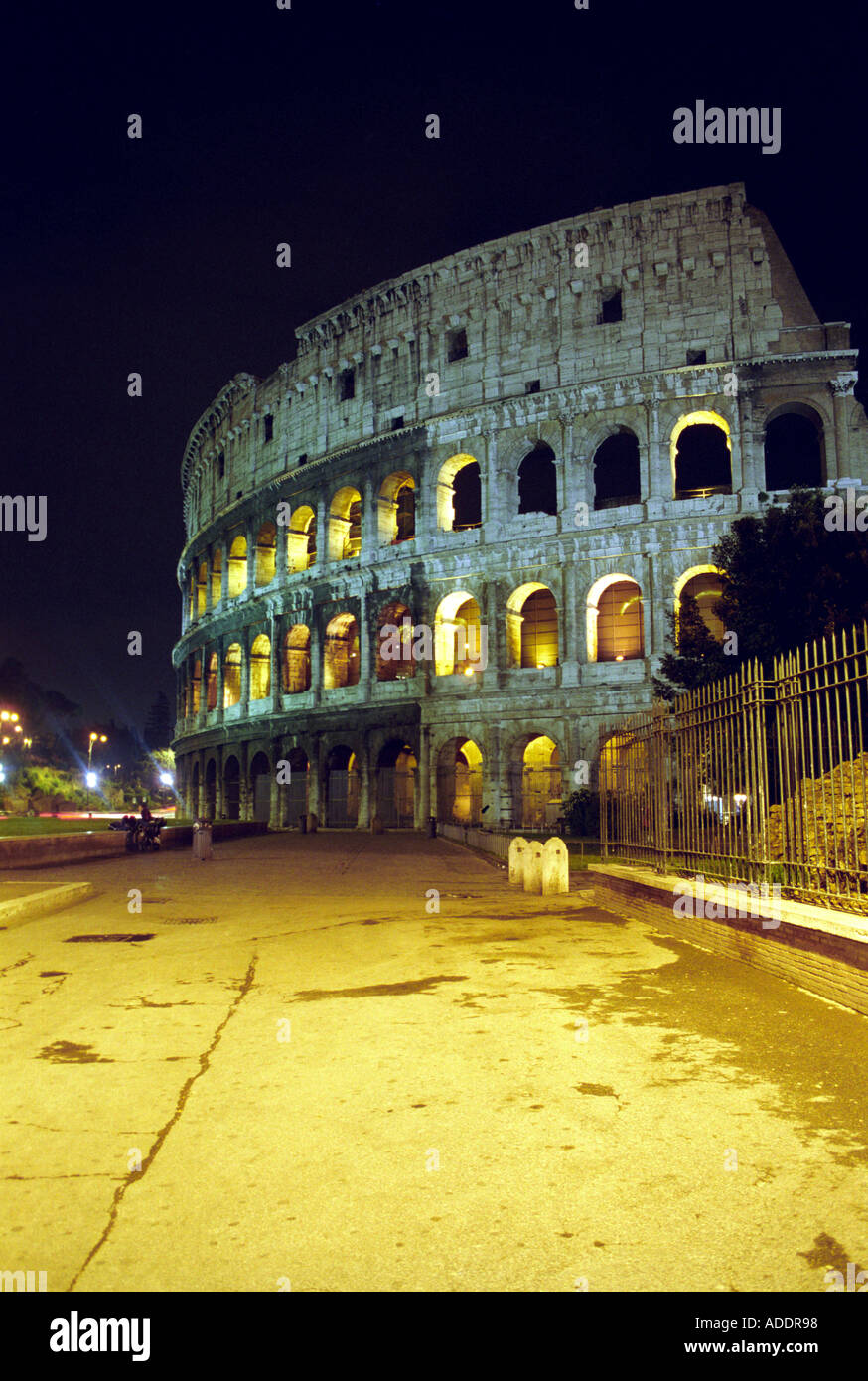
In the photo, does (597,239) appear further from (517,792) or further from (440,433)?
(517,792)

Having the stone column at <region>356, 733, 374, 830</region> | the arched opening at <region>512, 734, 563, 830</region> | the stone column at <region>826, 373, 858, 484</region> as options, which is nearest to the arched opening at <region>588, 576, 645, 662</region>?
the arched opening at <region>512, 734, 563, 830</region>

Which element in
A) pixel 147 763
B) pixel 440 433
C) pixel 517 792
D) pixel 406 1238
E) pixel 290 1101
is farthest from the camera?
pixel 147 763

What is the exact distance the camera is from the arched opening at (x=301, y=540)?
37875mm

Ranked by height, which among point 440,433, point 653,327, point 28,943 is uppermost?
point 653,327

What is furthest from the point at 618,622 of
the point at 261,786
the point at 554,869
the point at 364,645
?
the point at 554,869

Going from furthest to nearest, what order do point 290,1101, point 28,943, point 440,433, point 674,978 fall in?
point 440,433
point 28,943
point 674,978
point 290,1101

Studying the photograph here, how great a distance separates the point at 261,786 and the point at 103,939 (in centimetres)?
3034

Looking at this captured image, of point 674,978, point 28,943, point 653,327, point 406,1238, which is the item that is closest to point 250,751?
point 653,327

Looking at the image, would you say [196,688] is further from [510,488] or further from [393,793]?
[510,488]

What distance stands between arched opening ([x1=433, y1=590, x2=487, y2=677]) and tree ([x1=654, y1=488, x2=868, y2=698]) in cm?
1498

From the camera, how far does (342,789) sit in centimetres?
3497

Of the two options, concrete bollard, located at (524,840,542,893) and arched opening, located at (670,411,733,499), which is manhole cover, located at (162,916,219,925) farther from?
arched opening, located at (670,411,733,499)
